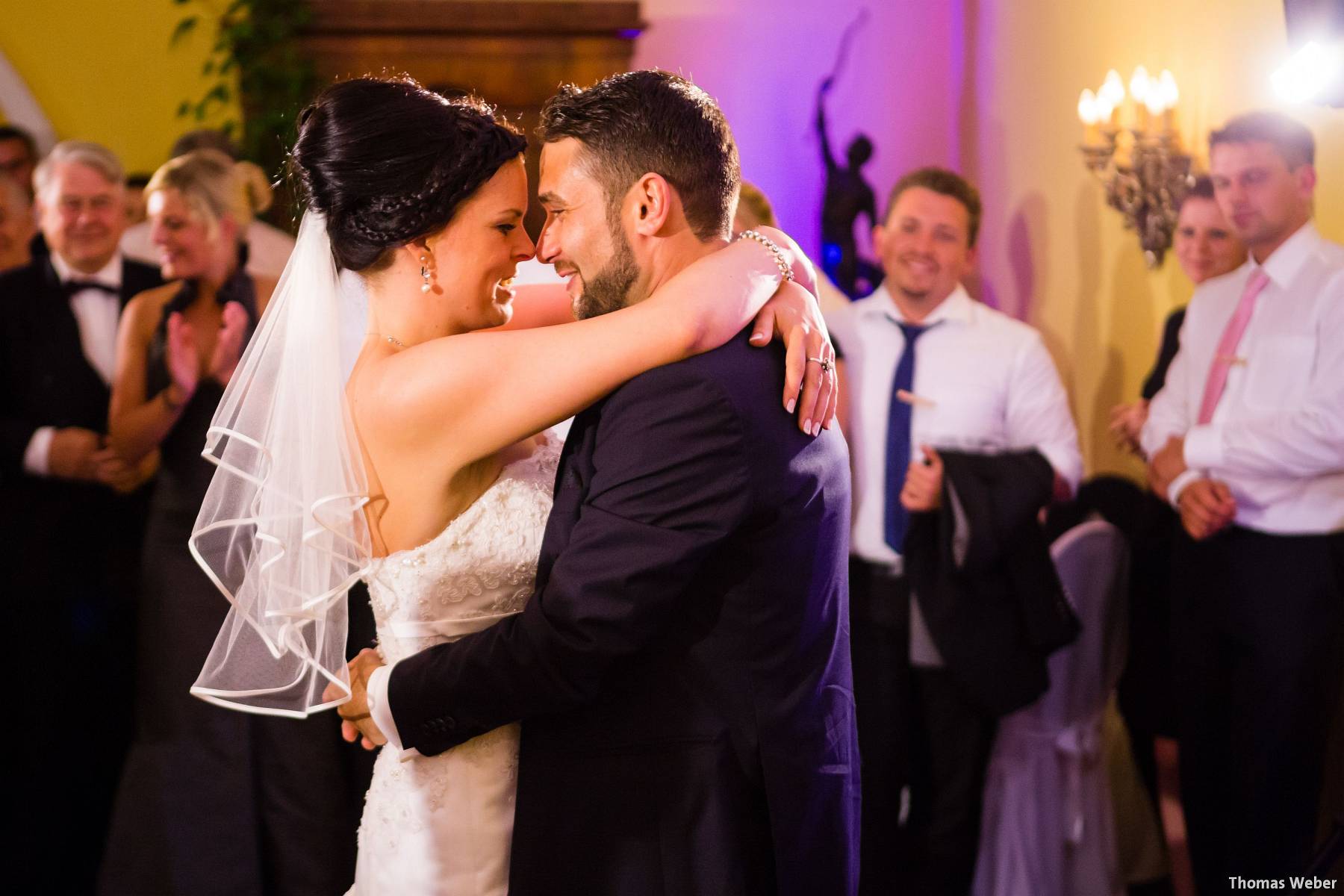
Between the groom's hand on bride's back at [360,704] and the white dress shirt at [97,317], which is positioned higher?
the white dress shirt at [97,317]

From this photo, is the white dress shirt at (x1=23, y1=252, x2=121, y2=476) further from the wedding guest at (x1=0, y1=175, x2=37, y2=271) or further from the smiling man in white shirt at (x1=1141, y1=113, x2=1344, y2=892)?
the smiling man in white shirt at (x1=1141, y1=113, x2=1344, y2=892)

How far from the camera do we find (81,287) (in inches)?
141

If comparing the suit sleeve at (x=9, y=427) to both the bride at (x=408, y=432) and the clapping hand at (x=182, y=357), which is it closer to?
the clapping hand at (x=182, y=357)

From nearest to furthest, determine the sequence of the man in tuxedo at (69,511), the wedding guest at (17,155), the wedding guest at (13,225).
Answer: the man in tuxedo at (69,511), the wedding guest at (13,225), the wedding guest at (17,155)

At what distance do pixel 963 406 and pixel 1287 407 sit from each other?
2.66ft

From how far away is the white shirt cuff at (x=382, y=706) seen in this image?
163cm

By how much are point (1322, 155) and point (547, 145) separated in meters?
2.38

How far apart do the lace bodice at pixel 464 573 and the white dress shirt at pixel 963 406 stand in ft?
5.86

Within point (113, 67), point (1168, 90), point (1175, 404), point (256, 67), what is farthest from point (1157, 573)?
point (113, 67)

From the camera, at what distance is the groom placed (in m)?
1.51

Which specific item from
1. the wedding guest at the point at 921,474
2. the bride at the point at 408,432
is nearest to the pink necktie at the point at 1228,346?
the wedding guest at the point at 921,474

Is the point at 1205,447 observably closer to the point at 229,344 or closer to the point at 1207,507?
the point at 1207,507

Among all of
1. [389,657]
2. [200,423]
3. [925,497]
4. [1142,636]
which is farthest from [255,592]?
[1142,636]

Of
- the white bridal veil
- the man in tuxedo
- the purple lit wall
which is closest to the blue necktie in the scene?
the white bridal veil
